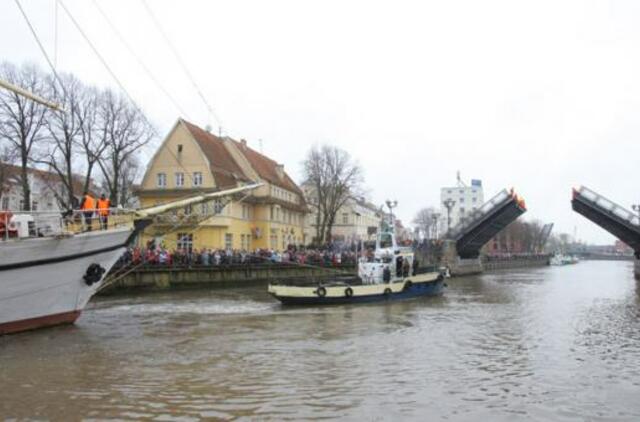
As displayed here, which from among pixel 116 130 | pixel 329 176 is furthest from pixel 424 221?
pixel 116 130

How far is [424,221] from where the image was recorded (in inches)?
4535

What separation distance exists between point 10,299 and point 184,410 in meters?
10.0

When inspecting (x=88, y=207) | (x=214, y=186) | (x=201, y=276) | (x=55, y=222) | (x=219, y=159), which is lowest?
(x=201, y=276)

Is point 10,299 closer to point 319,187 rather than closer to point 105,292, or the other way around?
point 105,292

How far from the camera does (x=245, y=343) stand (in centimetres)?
1634

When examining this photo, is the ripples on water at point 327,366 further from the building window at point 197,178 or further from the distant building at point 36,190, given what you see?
the distant building at point 36,190

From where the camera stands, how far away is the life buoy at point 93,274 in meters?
19.5

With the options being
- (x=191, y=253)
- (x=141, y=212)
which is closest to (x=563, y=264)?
(x=191, y=253)

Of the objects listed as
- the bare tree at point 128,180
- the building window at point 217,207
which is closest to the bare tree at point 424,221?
the bare tree at point 128,180

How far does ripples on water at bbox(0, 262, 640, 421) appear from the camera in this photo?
1001 cm

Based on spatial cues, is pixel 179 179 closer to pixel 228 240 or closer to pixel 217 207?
pixel 228 240

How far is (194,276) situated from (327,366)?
23.7 metres

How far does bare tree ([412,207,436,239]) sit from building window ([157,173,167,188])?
63.0 meters

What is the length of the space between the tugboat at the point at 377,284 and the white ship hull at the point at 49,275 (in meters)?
7.98
